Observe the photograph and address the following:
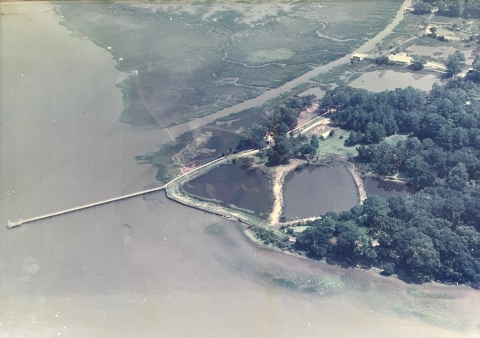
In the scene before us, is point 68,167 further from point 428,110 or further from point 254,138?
point 428,110

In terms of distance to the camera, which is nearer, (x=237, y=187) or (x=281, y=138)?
(x=237, y=187)

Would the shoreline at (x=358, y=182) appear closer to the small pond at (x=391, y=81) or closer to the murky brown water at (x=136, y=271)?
the murky brown water at (x=136, y=271)

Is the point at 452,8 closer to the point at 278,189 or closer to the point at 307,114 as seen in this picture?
the point at 307,114

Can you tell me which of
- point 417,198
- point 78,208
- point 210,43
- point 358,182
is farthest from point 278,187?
point 210,43

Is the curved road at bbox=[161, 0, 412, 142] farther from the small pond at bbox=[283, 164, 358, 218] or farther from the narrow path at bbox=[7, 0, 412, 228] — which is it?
the small pond at bbox=[283, 164, 358, 218]

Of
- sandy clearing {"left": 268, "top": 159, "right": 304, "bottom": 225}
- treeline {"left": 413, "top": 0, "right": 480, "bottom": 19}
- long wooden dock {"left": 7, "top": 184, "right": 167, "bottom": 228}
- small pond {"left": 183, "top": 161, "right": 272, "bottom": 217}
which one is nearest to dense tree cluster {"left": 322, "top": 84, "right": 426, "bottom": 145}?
sandy clearing {"left": 268, "top": 159, "right": 304, "bottom": 225}

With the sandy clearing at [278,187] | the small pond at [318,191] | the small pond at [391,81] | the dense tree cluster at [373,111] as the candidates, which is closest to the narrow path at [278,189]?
the sandy clearing at [278,187]
